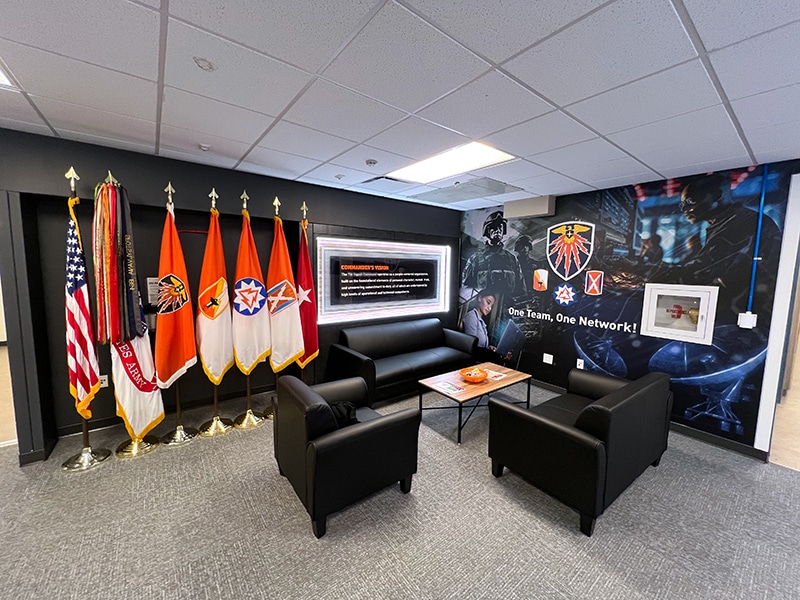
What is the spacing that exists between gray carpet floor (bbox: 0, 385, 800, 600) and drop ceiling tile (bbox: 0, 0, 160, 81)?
8.18 feet

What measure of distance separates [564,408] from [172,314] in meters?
3.44

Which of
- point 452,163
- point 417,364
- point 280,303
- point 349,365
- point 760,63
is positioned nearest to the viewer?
point 760,63

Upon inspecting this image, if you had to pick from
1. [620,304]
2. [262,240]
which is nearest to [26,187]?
[262,240]

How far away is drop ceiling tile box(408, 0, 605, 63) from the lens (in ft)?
3.68

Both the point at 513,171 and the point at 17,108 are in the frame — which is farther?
the point at 513,171

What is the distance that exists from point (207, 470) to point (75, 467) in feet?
3.24

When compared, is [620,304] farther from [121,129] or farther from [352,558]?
[121,129]

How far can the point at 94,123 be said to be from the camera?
2.17 m

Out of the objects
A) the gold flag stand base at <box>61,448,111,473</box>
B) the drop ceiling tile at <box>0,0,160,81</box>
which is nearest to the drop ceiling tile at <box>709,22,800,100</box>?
the drop ceiling tile at <box>0,0,160,81</box>

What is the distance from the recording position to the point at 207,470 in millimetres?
2516

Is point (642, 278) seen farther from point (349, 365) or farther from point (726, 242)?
point (349, 365)

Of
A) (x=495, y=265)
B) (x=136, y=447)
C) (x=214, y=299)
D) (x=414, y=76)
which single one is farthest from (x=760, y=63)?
(x=136, y=447)

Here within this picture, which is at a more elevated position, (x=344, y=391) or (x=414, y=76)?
(x=414, y=76)

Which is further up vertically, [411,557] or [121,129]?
[121,129]
